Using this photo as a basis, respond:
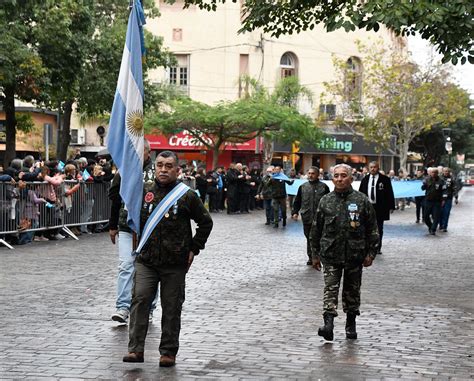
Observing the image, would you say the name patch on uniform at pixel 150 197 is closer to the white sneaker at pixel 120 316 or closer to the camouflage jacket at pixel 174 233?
the camouflage jacket at pixel 174 233

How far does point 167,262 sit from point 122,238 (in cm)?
187

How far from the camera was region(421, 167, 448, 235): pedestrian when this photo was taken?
24188mm

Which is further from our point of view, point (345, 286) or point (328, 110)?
point (328, 110)

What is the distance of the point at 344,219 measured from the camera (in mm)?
8875

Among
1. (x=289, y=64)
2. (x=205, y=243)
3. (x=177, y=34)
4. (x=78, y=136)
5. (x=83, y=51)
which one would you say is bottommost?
(x=205, y=243)

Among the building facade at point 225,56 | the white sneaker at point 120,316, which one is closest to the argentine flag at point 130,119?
the white sneaker at point 120,316

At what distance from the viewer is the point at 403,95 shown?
1885 inches

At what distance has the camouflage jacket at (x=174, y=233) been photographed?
292 inches

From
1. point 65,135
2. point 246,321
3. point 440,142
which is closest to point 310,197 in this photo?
point 246,321

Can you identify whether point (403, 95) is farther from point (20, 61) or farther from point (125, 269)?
point (125, 269)

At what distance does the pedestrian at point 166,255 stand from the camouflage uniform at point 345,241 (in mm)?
1759

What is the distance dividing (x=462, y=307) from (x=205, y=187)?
874 inches

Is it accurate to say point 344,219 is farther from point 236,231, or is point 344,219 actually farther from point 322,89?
point 322,89

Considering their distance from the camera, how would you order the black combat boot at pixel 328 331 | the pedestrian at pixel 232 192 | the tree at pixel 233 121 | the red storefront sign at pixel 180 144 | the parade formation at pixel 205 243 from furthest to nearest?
1. the red storefront sign at pixel 180 144
2. the tree at pixel 233 121
3. the pedestrian at pixel 232 192
4. the black combat boot at pixel 328 331
5. the parade formation at pixel 205 243
